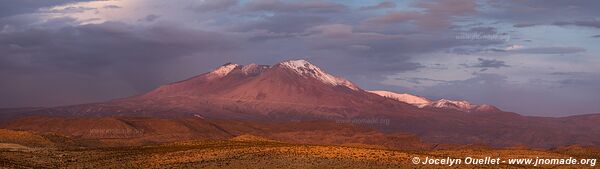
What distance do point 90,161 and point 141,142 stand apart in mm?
85409

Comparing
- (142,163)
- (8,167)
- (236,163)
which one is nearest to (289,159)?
(236,163)

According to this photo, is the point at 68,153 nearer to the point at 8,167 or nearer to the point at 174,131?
the point at 8,167

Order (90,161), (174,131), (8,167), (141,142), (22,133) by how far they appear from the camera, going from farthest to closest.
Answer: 1. (174,131)
2. (141,142)
3. (22,133)
4. (90,161)
5. (8,167)

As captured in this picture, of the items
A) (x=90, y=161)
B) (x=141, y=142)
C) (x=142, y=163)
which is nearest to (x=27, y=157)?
Answer: (x=90, y=161)

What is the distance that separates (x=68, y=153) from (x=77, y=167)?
500 inches

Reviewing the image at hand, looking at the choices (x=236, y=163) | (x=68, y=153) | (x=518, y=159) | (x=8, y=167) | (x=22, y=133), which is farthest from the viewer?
(x=22, y=133)

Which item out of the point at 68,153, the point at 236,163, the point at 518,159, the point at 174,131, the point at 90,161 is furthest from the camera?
the point at 174,131

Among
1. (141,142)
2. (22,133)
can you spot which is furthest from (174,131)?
(22,133)

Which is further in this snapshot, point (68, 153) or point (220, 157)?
point (68, 153)

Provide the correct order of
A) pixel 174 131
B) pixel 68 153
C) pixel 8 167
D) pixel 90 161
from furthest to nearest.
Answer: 1. pixel 174 131
2. pixel 68 153
3. pixel 90 161
4. pixel 8 167

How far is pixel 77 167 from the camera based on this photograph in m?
59.6

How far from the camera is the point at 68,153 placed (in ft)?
235

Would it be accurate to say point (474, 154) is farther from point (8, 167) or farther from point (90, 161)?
point (8, 167)

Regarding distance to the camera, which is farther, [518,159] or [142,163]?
[518,159]
